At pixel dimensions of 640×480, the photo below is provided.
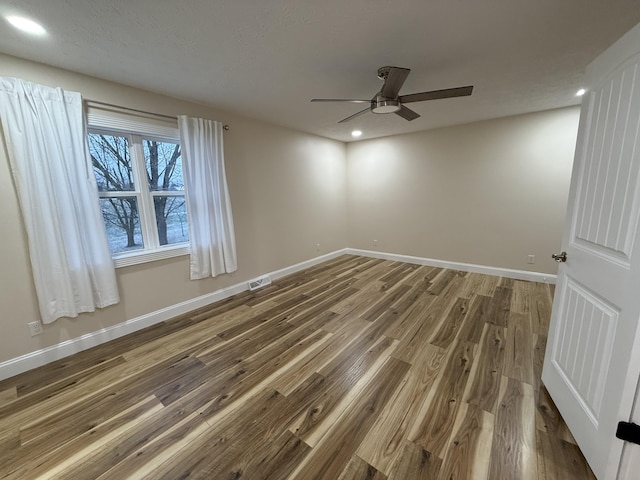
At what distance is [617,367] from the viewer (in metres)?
1.08

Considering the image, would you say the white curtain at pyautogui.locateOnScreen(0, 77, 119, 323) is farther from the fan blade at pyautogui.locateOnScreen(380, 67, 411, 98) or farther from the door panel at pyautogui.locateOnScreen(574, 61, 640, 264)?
the door panel at pyautogui.locateOnScreen(574, 61, 640, 264)

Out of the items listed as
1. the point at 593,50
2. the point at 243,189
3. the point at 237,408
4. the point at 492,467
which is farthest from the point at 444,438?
the point at 243,189

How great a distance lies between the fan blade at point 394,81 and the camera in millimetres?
1733

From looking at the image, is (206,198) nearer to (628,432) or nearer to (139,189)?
(139,189)

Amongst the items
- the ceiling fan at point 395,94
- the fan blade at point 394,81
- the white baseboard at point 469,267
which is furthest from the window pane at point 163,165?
the white baseboard at point 469,267

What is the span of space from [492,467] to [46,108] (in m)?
3.81

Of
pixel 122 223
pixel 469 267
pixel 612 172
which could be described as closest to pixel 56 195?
pixel 122 223

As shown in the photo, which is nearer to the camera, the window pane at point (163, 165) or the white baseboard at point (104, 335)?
the white baseboard at point (104, 335)

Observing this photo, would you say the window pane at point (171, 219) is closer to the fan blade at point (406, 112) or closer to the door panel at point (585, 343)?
the fan blade at point (406, 112)

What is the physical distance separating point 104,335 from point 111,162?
1698 millimetres

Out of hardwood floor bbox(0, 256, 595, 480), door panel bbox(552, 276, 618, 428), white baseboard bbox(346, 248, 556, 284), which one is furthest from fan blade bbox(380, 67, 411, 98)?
white baseboard bbox(346, 248, 556, 284)

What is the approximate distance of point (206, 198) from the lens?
3.04 metres

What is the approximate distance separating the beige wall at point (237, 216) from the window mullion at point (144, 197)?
12.3 inches

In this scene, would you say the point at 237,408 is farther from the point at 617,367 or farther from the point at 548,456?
the point at 617,367
